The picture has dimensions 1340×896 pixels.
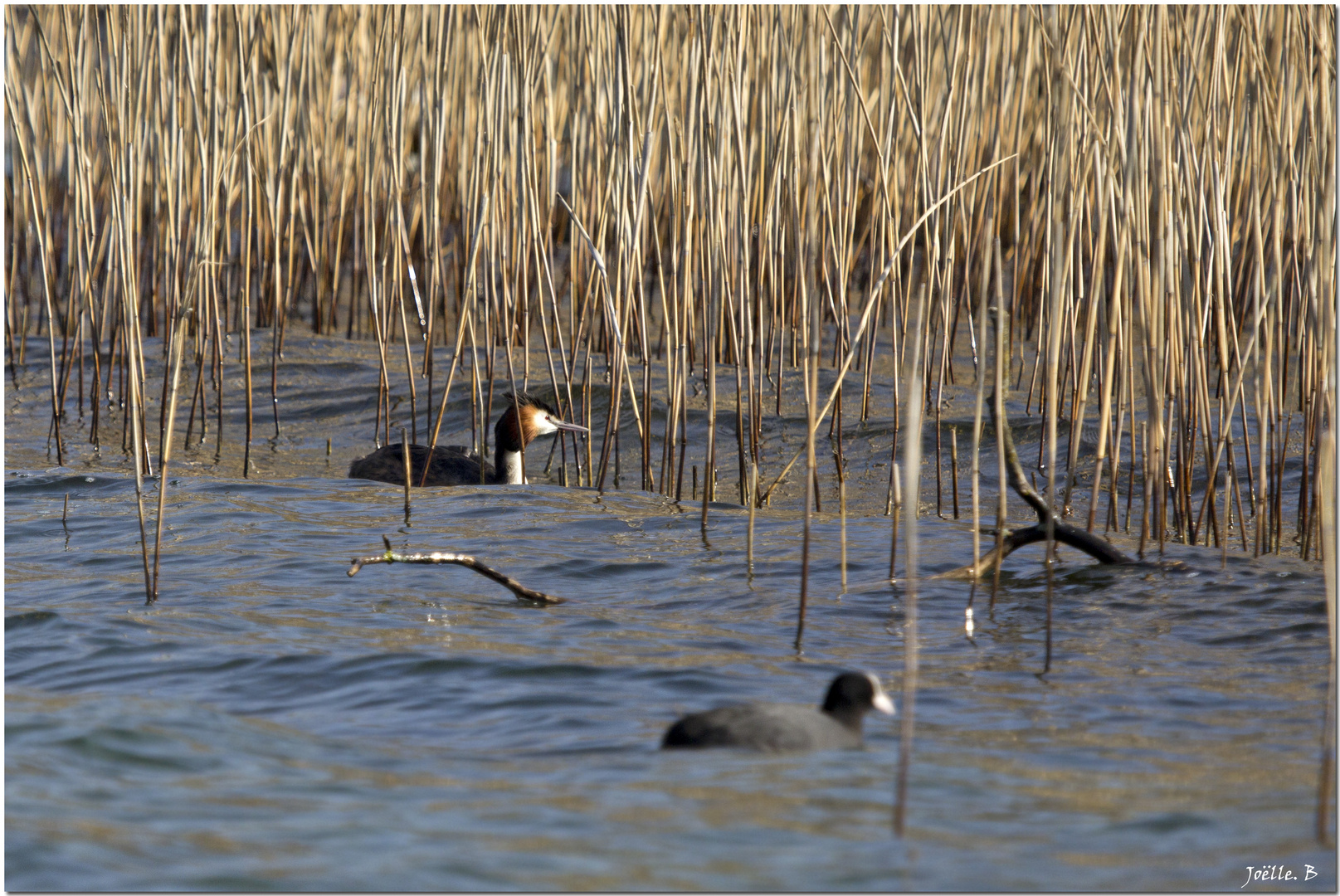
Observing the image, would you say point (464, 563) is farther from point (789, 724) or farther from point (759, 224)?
point (759, 224)

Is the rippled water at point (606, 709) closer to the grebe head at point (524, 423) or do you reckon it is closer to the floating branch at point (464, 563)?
the floating branch at point (464, 563)

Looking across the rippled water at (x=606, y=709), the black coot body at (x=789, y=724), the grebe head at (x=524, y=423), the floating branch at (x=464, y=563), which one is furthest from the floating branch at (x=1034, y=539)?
the grebe head at (x=524, y=423)

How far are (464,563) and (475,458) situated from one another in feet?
8.88

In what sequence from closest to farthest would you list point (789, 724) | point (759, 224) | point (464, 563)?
point (789, 724)
point (464, 563)
point (759, 224)

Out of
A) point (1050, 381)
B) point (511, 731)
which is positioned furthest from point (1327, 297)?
point (511, 731)

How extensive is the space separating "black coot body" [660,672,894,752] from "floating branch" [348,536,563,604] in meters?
1.14

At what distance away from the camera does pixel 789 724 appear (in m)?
3.12

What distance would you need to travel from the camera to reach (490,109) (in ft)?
20.5

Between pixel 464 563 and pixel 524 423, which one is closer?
pixel 464 563

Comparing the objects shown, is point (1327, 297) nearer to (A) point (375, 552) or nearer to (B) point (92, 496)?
(A) point (375, 552)

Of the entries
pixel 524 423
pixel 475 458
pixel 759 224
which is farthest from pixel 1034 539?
pixel 475 458

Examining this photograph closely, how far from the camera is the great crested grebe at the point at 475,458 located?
6586 mm

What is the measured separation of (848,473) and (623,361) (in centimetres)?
152

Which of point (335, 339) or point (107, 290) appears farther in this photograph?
point (335, 339)
